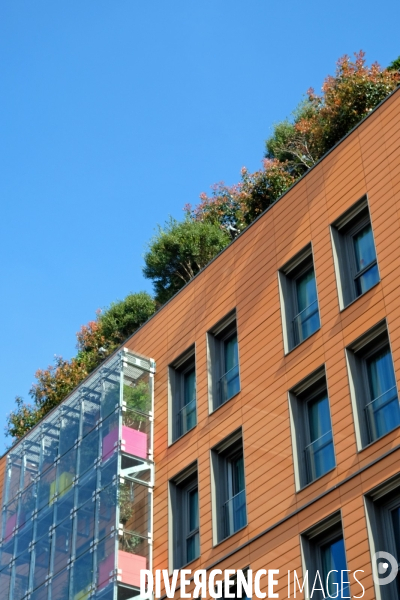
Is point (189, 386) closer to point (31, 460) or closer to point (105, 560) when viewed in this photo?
point (105, 560)

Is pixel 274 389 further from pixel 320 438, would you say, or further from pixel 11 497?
pixel 11 497

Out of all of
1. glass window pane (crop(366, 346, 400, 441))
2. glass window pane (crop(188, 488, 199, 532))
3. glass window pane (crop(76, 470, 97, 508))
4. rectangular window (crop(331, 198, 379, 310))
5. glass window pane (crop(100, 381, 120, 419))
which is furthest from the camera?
glass window pane (crop(100, 381, 120, 419))

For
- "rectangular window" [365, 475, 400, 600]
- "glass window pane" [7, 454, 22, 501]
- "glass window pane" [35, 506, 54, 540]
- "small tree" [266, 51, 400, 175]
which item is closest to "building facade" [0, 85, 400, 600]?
"rectangular window" [365, 475, 400, 600]

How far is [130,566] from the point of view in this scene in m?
23.5

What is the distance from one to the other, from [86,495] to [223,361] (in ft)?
15.8

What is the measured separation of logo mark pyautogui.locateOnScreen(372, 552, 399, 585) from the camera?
57.3 feet

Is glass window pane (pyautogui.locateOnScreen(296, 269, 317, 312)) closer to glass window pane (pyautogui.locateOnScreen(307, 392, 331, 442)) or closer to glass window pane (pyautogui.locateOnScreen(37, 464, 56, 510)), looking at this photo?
glass window pane (pyautogui.locateOnScreen(307, 392, 331, 442))

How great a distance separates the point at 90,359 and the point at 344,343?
85.7 ft

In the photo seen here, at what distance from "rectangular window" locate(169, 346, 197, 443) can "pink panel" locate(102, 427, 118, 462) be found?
55.9 inches

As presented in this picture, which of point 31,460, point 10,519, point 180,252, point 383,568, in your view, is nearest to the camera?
point 383,568

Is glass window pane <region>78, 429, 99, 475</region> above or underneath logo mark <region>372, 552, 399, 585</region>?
above

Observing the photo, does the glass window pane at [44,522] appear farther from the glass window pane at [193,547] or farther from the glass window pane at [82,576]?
the glass window pane at [193,547]

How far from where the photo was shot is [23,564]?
2731 cm

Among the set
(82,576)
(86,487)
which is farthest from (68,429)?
(82,576)
